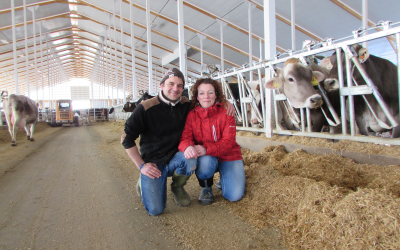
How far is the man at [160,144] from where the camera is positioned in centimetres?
213

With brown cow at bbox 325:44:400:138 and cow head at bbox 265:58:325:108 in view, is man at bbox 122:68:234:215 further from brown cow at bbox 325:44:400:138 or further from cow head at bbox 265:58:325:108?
brown cow at bbox 325:44:400:138

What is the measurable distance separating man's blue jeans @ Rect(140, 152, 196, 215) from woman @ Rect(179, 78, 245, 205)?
104 millimetres

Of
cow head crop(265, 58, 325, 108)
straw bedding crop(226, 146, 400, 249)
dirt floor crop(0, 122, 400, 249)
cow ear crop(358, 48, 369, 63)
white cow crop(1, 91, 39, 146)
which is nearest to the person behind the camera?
straw bedding crop(226, 146, 400, 249)

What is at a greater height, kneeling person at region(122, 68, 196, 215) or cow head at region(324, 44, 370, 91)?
cow head at region(324, 44, 370, 91)

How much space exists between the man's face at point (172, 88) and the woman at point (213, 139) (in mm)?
215

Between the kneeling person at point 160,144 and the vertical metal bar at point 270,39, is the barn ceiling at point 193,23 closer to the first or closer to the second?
the vertical metal bar at point 270,39

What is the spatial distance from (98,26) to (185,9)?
41.6ft

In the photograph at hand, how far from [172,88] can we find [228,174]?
100 cm

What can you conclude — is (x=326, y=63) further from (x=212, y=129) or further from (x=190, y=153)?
(x=190, y=153)

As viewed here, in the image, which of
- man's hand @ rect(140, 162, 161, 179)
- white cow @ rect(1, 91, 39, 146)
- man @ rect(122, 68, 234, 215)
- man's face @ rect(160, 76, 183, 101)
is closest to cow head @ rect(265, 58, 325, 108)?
man @ rect(122, 68, 234, 215)

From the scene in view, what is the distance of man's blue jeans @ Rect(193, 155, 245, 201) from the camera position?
2203 mm

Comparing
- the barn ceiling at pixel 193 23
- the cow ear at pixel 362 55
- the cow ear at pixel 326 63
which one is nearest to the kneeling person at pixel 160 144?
the cow ear at pixel 362 55

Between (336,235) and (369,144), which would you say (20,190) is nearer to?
(336,235)

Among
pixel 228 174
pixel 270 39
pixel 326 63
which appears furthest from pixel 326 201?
pixel 326 63
